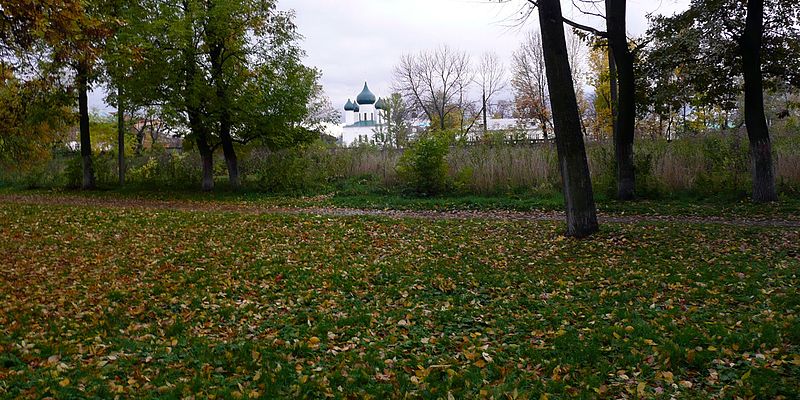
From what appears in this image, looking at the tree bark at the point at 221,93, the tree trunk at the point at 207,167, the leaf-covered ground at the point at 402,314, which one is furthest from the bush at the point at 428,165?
the tree trunk at the point at 207,167

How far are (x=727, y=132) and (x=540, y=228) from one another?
32.6 feet

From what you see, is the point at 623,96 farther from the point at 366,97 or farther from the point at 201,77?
the point at 366,97

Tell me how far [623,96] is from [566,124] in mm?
4569

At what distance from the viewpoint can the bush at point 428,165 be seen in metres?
16.1

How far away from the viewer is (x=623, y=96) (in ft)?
41.9

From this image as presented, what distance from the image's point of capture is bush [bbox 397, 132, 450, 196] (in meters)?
16.1

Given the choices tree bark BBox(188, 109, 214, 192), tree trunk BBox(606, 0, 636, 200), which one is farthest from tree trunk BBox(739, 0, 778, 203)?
tree bark BBox(188, 109, 214, 192)

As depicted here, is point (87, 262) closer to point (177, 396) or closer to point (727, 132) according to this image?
point (177, 396)

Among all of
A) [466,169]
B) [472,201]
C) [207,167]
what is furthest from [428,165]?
[207,167]

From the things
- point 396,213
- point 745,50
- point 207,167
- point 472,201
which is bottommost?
point 396,213

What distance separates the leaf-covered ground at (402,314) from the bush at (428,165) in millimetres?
6516

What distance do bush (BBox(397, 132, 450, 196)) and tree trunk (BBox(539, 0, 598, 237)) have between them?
22.9ft

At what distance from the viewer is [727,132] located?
54.4 feet

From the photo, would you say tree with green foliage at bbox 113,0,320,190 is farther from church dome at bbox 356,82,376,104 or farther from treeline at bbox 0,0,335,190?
church dome at bbox 356,82,376,104
